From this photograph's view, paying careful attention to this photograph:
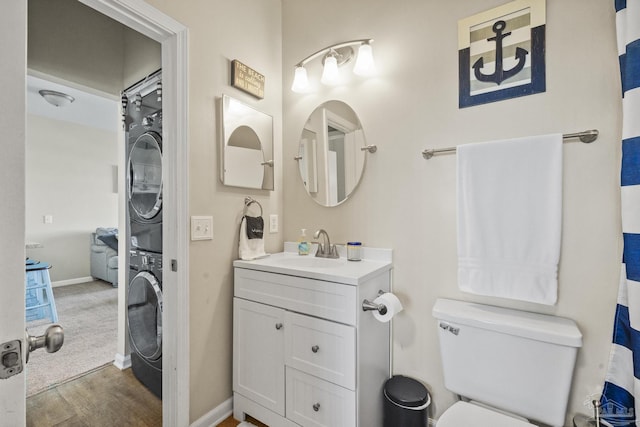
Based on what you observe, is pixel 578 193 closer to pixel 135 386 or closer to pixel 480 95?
pixel 480 95

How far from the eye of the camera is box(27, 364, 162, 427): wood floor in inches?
62.5

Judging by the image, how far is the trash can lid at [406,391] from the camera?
4.19ft

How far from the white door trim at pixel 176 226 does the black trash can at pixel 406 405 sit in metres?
0.99

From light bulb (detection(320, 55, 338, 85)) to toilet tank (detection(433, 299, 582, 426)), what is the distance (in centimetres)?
143

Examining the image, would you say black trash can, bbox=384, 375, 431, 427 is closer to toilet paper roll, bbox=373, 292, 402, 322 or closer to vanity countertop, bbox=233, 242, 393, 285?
toilet paper roll, bbox=373, 292, 402, 322

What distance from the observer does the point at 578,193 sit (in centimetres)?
115

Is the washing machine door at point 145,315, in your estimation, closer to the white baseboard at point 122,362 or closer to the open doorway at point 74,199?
the white baseboard at point 122,362

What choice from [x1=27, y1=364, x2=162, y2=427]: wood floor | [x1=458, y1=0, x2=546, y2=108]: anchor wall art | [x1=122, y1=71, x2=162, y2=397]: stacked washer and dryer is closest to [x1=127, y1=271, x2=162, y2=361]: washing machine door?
[x1=122, y1=71, x2=162, y2=397]: stacked washer and dryer

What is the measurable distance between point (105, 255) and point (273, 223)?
13.3ft

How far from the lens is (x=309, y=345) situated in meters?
1.30

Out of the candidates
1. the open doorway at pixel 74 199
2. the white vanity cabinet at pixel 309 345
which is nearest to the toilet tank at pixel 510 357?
the white vanity cabinet at pixel 309 345

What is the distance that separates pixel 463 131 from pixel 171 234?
1.54m

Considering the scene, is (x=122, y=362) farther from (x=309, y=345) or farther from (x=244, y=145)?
(x=244, y=145)

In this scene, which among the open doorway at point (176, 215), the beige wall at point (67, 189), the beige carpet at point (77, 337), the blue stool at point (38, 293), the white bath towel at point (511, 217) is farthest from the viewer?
the beige wall at point (67, 189)
